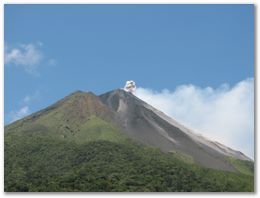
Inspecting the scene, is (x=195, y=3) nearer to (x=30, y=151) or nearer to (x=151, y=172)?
(x=151, y=172)

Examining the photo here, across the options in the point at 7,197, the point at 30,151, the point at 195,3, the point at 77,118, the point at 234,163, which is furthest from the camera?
the point at 77,118

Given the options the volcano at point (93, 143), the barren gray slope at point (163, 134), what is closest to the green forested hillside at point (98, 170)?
the volcano at point (93, 143)

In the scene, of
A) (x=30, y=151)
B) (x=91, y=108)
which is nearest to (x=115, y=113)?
Answer: (x=91, y=108)

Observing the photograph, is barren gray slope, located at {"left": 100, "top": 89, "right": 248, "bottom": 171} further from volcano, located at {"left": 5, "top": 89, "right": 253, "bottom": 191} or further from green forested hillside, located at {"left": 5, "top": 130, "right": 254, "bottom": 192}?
green forested hillside, located at {"left": 5, "top": 130, "right": 254, "bottom": 192}

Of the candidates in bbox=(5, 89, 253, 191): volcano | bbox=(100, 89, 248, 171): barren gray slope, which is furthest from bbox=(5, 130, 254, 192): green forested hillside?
bbox=(100, 89, 248, 171): barren gray slope

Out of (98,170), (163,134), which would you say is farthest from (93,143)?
(163,134)

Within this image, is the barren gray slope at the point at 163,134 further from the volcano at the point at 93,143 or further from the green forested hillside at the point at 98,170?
the green forested hillside at the point at 98,170

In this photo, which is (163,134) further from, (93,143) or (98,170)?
(98,170)
